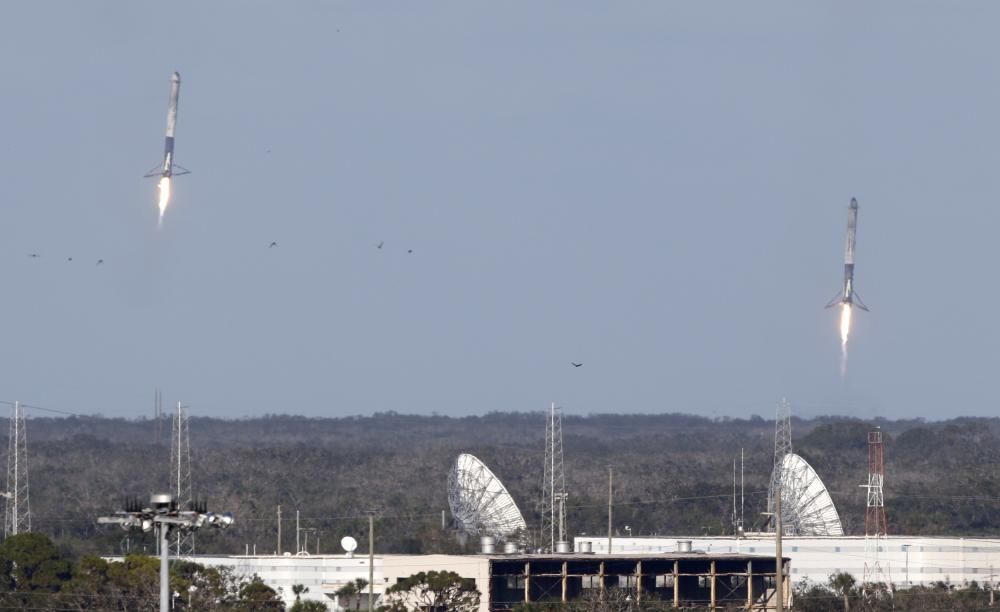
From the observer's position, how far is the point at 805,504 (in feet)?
531

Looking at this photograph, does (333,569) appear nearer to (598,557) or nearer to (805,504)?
(598,557)

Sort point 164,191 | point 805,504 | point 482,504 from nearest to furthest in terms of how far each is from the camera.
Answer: point 164,191, point 482,504, point 805,504

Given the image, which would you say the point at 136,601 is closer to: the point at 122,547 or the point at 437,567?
the point at 437,567

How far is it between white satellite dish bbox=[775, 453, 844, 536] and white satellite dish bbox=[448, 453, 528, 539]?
2299 centimetres

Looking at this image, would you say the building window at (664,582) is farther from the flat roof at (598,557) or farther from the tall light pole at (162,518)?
the tall light pole at (162,518)

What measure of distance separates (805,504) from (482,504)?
27.9m

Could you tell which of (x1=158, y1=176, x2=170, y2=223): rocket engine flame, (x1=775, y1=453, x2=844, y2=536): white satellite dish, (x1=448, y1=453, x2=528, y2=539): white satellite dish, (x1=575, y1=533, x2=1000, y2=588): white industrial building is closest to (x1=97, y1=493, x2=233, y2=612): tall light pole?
(x1=158, y1=176, x2=170, y2=223): rocket engine flame

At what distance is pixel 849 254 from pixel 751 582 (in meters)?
23.8

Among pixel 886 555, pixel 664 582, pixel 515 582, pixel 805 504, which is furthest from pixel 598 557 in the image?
pixel 805 504

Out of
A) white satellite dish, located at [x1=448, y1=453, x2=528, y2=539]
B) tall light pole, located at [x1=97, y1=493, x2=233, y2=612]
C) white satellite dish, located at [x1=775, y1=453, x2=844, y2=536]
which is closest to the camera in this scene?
tall light pole, located at [x1=97, y1=493, x2=233, y2=612]

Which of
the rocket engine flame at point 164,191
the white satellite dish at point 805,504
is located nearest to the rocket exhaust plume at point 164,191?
the rocket engine flame at point 164,191

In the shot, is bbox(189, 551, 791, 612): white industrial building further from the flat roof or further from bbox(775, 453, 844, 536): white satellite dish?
bbox(775, 453, 844, 536): white satellite dish

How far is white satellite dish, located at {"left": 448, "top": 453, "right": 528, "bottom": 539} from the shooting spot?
15150cm

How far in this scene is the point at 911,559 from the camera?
506 ft
